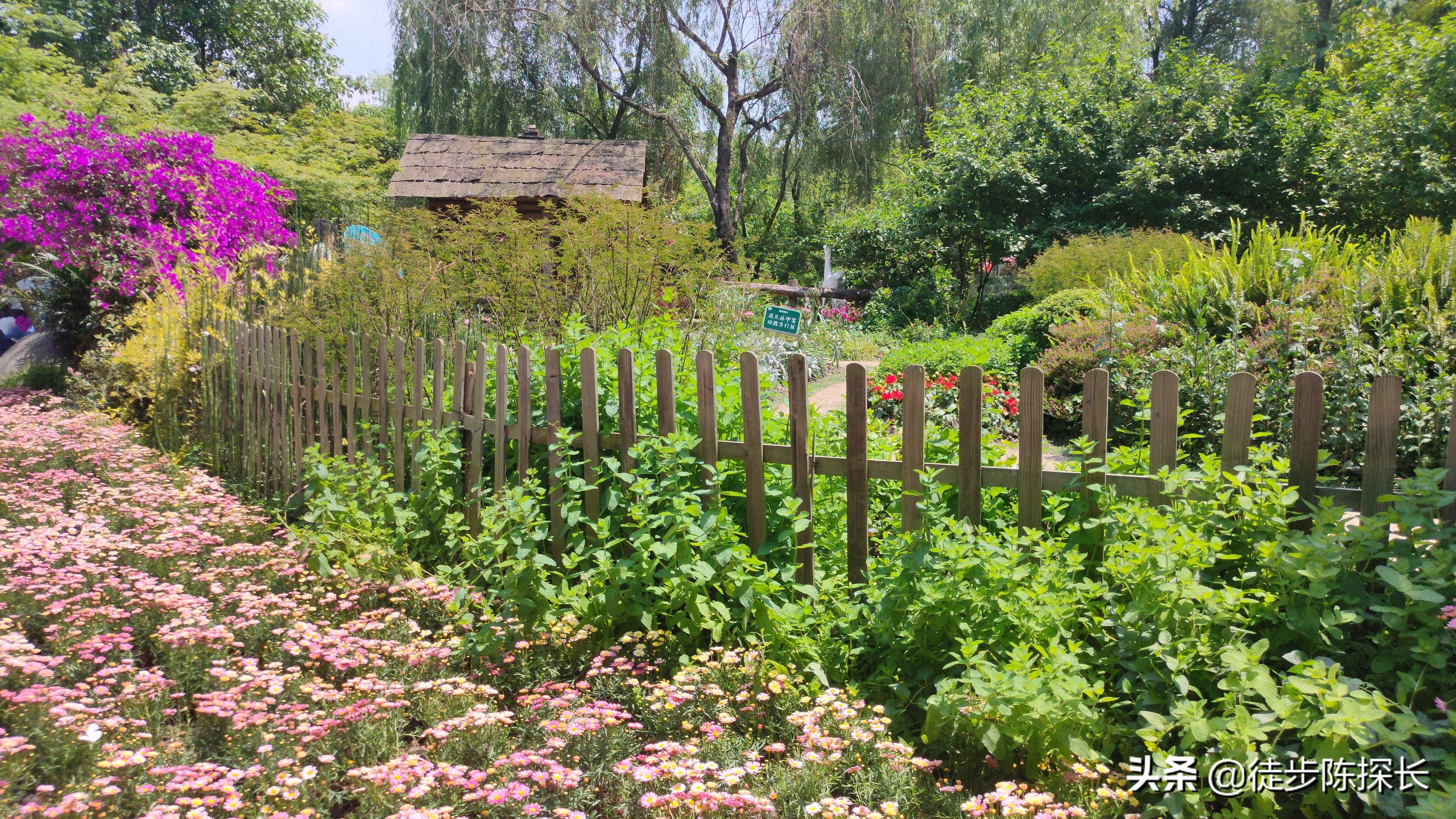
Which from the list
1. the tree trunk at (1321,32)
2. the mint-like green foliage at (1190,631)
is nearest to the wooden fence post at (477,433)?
the mint-like green foliage at (1190,631)

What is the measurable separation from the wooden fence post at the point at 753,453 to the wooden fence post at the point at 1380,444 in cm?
197

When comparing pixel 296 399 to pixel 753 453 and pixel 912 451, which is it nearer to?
pixel 753 453

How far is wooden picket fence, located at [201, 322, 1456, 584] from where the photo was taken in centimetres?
278

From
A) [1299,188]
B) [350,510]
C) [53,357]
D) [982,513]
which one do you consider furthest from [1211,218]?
[53,357]

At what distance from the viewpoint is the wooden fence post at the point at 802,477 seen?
3.33 m

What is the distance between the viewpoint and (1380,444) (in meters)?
2.64

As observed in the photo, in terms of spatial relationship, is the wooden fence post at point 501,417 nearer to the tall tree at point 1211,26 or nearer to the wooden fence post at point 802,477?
the wooden fence post at point 802,477

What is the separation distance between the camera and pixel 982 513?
135 inches

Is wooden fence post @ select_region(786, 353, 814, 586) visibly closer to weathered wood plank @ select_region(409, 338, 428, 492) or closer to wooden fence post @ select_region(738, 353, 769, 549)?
wooden fence post @ select_region(738, 353, 769, 549)

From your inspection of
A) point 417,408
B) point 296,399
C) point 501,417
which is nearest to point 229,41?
point 296,399

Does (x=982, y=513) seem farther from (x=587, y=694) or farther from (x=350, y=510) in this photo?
(x=350, y=510)

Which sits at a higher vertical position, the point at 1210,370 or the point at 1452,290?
the point at 1452,290

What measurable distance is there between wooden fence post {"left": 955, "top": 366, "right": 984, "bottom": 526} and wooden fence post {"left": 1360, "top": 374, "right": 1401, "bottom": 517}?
3.75 feet

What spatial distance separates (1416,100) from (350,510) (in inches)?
662
